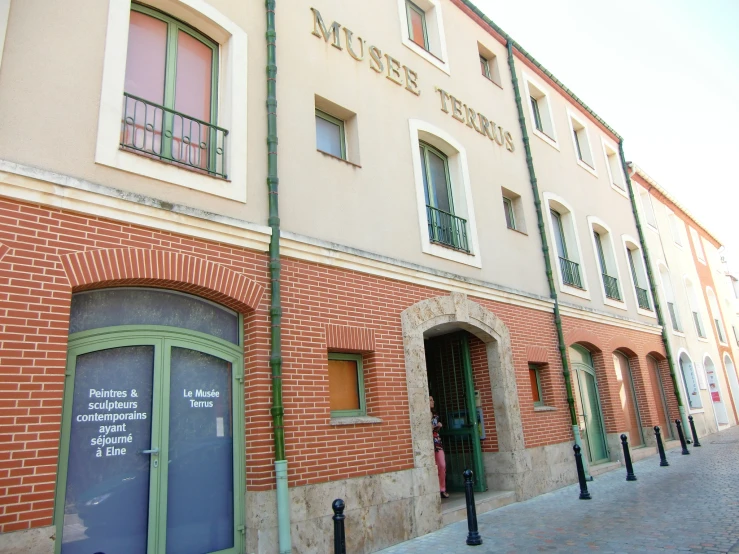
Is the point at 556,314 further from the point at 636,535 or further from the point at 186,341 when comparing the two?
the point at 186,341

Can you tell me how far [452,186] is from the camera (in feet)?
33.6

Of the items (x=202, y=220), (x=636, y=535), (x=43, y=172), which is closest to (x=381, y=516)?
(x=636, y=535)

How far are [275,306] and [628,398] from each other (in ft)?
39.7

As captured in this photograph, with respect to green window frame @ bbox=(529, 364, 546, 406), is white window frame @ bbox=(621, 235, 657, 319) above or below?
above

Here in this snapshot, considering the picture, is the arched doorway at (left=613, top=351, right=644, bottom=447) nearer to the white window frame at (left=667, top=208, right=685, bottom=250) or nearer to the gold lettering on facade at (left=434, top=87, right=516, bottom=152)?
the gold lettering on facade at (left=434, top=87, right=516, bottom=152)

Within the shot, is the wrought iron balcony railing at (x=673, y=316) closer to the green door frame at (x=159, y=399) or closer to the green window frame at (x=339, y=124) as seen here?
the green window frame at (x=339, y=124)

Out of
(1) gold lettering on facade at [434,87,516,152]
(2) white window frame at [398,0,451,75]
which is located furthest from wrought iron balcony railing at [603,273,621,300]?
(2) white window frame at [398,0,451,75]

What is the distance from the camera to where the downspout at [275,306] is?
5.59 meters

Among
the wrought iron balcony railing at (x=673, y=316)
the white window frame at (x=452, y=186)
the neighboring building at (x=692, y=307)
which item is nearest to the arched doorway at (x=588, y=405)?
the white window frame at (x=452, y=186)

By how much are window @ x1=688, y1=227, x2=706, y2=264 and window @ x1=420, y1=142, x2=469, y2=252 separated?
18.9 metres

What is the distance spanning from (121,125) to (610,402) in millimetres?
12244

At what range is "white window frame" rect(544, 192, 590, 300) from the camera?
40.3ft

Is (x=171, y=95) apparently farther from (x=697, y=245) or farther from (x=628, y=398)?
(x=697, y=245)

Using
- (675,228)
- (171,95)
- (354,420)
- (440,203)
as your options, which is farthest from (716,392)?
(171,95)
